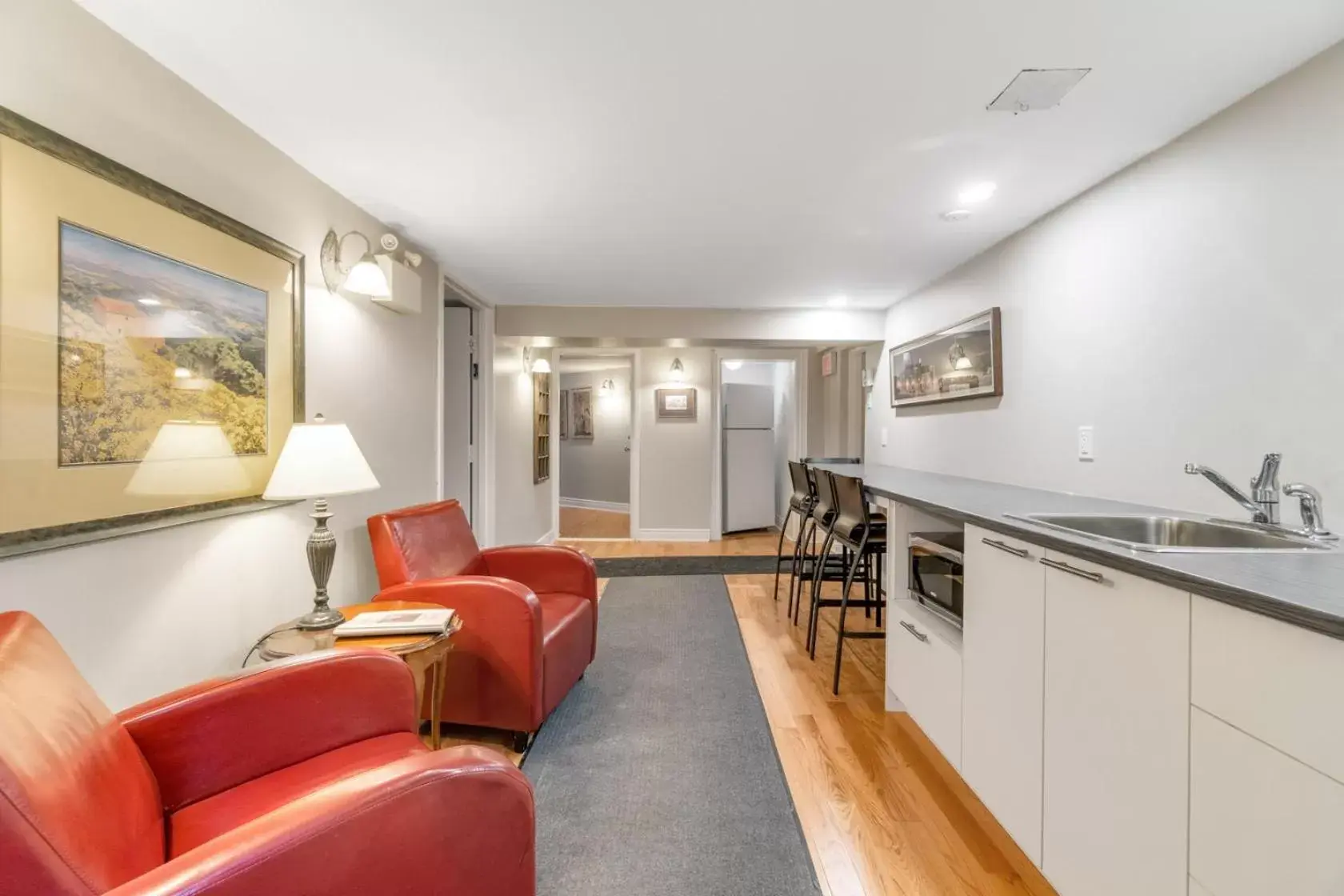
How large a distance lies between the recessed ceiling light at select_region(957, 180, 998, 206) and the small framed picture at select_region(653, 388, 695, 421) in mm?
3708

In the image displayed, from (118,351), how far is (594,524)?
18.9ft

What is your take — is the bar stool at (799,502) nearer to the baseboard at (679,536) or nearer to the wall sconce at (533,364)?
the baseboard at (679,536)

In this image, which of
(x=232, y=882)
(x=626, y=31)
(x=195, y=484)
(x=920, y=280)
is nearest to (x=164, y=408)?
(x=195, y=484)

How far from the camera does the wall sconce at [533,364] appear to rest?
16.3 ft

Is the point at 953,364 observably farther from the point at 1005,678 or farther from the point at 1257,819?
the point at 1257,819

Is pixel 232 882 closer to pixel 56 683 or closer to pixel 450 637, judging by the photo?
pixel 56 683

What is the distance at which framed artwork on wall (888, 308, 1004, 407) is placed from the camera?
2.74 meters

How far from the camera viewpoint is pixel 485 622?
6.49 feet

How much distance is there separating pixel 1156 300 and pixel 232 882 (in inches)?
105

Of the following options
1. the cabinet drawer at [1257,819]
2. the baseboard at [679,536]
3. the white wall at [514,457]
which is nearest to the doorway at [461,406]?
the white wall at [514,457]

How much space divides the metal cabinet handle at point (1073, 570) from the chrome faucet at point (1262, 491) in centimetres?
54

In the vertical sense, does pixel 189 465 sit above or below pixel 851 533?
above

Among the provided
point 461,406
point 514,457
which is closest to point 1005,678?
point 461,406

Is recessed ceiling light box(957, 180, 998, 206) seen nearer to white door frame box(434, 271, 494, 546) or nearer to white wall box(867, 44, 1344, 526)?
white wall box(867, 44, 1344, 526)
